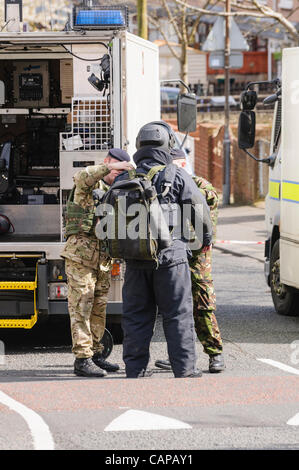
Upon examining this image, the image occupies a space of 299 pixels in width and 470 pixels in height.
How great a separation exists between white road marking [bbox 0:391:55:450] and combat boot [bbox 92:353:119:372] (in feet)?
5.50

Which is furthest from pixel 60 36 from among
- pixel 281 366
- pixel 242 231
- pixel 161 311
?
pixel 242 231

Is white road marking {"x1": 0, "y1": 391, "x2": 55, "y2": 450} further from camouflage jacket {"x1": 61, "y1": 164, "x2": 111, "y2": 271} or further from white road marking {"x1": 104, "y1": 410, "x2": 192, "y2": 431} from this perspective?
camouflage jacket {"x1": 61, "y1": 164, "x2": 111, "y2": 271}

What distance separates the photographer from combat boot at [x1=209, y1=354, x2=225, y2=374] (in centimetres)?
823

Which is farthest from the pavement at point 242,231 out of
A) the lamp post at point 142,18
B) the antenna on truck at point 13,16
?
the antenna on truck at point 13,16

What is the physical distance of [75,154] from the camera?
9.12 metres

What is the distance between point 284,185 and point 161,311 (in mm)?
3497

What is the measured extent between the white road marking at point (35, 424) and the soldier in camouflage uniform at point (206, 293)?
193cm

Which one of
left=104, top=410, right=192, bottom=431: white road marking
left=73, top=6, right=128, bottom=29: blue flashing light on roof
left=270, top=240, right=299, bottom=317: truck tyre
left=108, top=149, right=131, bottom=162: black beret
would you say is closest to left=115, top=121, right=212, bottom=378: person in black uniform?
left=108, top=149, right=131, bottom=162: black beret

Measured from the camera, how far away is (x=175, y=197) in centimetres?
709

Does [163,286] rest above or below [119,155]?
below

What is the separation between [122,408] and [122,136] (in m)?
3.35

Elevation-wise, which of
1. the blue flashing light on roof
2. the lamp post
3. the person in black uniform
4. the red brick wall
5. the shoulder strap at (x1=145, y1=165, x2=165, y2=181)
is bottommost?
the red brick wall

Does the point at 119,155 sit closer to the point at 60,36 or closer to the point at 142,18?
the point at 60,36

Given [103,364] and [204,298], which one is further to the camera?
[103,364]
